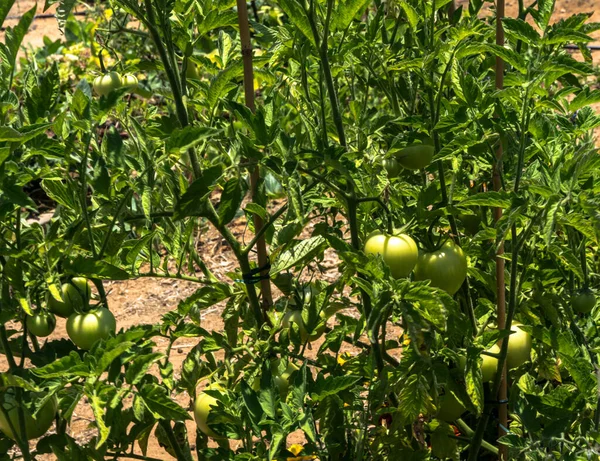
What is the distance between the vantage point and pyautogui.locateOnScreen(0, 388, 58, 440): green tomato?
1.58 metres

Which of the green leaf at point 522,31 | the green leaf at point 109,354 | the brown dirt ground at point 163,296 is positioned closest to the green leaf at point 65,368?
the green leaf at point 109,354

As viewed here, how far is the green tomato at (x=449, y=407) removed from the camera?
5.44ft

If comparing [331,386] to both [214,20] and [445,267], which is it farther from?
[214,20]

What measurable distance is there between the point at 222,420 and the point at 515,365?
1.92 feet

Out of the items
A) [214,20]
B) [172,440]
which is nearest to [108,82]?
[214,20]

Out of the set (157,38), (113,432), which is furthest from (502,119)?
(113,432)

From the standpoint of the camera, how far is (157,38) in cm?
143

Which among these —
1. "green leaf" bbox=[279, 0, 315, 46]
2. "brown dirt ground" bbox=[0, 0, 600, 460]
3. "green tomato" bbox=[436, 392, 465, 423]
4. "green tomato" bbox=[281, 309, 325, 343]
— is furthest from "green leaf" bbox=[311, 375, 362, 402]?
"brown dirt ground" bbox=[0, 0, 600, 460]

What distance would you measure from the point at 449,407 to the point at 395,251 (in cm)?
44

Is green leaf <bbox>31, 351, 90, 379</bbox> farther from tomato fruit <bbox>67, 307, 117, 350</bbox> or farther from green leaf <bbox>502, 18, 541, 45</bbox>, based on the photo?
green leaf <bbox>502, 18, 541, 45</bbox>

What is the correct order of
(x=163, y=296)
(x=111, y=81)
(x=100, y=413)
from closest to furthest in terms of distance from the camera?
(x=100, y=413) < (x=111, y=81) < (x=163, y=296)

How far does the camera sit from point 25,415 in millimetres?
1590

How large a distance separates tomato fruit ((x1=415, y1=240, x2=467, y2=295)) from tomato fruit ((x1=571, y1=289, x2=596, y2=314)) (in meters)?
0.30

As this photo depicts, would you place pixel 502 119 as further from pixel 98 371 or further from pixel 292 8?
pixel 98 371
